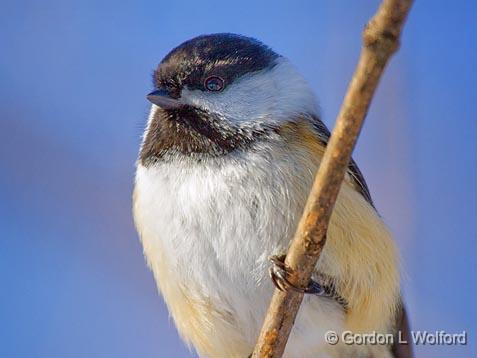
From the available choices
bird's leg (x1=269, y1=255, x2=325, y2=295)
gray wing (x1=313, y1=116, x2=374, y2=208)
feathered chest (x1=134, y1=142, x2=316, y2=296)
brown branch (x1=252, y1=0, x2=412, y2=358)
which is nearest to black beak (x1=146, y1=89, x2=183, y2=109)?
feathered chest (x1=134, y1=142, x2=316, y2=296)

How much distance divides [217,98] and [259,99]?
12 centimetres

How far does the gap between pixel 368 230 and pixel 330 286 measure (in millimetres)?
186

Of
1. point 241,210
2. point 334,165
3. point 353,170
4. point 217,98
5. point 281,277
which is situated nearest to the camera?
point 334,165

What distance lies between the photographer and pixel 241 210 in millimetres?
1765

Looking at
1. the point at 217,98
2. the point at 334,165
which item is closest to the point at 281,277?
the point at 334,165

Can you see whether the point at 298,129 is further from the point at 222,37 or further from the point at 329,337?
the point at 329,337

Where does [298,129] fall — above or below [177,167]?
above

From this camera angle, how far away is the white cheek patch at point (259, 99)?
191 centimetres

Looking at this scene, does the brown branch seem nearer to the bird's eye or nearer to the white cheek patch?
the white cheek patch

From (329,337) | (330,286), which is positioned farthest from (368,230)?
(329,337)

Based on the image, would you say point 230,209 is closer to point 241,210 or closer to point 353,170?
point 241,210

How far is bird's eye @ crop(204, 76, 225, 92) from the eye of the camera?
1.96m

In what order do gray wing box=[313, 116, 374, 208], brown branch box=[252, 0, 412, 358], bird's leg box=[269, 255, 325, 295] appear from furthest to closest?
gray wing box=[313, 116, 374, 208] < bird's leg box=[269, 255, 325, 295] < brown branch box=[252, 0, 412, 358]

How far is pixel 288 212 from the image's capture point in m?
1.77
